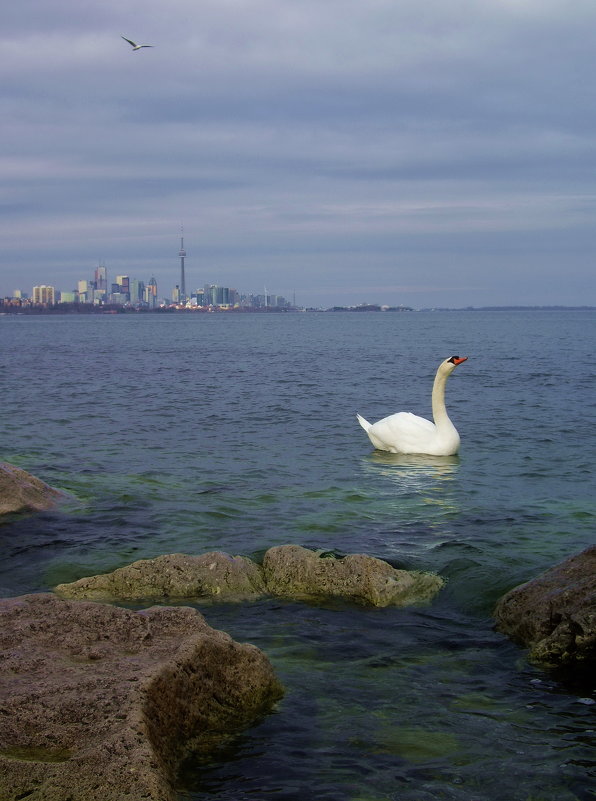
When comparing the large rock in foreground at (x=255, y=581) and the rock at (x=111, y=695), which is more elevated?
the rock at (x=111, y=695)

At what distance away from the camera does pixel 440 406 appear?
14.2 metres

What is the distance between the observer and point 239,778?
4.12 meters

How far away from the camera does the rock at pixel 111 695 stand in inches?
134

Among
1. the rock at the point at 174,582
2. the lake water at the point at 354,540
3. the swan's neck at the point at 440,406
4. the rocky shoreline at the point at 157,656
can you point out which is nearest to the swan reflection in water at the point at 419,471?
the lake water at the point at 354,540

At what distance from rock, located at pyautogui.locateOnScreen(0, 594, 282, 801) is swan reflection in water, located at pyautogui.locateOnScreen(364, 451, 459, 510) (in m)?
5.75

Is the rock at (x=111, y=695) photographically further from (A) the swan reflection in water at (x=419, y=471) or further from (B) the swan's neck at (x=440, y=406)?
(B) the swan's neck at (x=440, y=406)

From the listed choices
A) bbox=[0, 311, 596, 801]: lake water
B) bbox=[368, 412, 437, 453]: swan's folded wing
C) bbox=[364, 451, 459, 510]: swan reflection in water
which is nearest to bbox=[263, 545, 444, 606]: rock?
bbox=[0, 311, 596, 801]: lake water

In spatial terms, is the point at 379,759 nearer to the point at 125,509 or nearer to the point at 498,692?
the point at 498,692

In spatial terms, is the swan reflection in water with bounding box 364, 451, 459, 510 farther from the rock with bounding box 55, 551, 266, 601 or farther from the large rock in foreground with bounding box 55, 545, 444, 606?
the rock with bounding box 55, 551, 266, 601

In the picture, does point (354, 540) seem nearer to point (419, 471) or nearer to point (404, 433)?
point (419, 471)

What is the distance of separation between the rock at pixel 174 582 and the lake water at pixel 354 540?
0.25 metres

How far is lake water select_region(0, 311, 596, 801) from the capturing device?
4.32 metres

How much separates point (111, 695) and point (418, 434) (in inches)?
404

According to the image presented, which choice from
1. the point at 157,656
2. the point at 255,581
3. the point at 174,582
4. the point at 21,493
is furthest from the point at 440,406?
the point at 157,656
